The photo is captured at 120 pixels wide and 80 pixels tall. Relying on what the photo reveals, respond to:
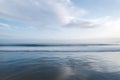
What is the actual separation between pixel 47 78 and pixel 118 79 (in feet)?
9.49

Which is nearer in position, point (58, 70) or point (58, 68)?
point (58, 70)

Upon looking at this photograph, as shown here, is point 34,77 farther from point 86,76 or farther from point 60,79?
A: point 86,76

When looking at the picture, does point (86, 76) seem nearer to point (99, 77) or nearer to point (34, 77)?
point (99, 77)

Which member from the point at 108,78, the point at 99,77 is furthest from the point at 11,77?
the point at 108,78

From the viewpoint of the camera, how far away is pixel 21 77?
18.5 ft

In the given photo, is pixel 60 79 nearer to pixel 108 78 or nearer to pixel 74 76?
pixel 74 76

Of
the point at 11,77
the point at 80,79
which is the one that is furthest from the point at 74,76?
the point at 11,77

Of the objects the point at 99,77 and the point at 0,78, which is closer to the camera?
the point at 0,78

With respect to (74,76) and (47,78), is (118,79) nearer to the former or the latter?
(74,76)

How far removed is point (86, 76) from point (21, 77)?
2.75 m

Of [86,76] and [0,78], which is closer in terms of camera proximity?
[0,78]

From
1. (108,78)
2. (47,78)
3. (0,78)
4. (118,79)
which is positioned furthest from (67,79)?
(0,78)

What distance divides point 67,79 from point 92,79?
101 cm

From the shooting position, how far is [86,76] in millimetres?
5867
